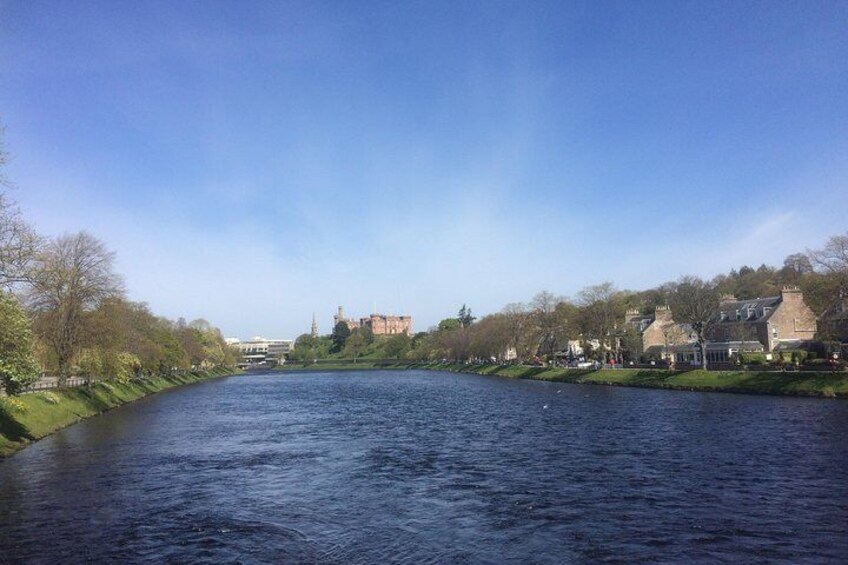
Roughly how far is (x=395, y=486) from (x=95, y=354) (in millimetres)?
49692

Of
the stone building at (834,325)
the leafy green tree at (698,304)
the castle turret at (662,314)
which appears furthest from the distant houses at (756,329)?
the stone building at (834,325)

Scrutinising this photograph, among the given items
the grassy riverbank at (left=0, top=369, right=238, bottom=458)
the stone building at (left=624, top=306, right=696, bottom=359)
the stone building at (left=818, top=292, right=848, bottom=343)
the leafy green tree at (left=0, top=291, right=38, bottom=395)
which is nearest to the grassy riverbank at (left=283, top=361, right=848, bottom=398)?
the stone building at (left=818, top=292, right=848, bottom=343)

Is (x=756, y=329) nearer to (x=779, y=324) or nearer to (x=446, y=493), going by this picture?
(x=779, y=324)

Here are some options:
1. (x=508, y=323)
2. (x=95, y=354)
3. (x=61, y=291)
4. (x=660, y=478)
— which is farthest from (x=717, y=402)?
(x=508, y=323)

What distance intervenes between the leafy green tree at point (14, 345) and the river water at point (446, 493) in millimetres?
4874

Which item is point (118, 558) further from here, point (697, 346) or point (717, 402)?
point (697, 346)

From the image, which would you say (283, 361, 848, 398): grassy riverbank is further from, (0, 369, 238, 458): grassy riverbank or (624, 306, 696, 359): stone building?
(0, 369, 238, 458): grassy riverbank

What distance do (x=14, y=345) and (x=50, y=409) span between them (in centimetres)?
2040

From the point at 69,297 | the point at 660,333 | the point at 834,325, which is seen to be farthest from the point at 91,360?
the point at 660,333

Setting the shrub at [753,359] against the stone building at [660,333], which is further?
the stone building at [660,333]

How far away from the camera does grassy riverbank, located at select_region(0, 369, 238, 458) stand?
39809mm

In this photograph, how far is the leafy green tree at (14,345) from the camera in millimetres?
32688

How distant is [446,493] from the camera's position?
25.2 meters

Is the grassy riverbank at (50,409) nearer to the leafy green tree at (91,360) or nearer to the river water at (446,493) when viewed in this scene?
the river water at (446,493)
